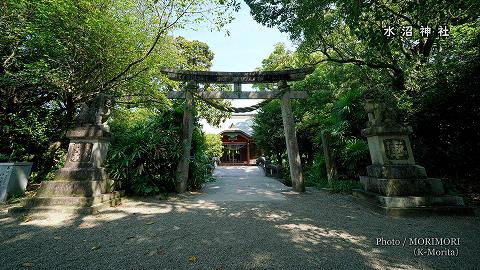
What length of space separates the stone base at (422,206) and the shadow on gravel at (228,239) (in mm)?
224

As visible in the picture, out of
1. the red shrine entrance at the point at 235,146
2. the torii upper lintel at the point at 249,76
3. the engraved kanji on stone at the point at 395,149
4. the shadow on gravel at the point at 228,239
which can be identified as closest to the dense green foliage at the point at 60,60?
the torii upper lintel at the point at 249,76

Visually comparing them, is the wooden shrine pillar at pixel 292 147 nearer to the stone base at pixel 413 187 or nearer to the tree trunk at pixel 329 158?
the tree trunk at pixel 329 158

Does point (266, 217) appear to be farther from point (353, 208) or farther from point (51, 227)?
point (51, 227)

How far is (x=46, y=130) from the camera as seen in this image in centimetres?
791

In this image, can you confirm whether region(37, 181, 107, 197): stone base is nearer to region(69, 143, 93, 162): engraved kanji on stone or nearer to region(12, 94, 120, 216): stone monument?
region(12, 94, 120, 216): stone monument

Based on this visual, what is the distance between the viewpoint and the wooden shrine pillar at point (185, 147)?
658 centimetres

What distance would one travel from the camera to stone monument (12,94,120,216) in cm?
433

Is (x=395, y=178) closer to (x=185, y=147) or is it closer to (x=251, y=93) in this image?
(x=251, y=93)

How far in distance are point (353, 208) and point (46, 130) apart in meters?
10.4

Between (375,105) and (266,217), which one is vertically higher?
(375,105)

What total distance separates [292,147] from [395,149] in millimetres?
2933

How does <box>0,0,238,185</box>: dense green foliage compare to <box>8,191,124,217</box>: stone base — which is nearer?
<box>8,191,124,217</box>: stone base

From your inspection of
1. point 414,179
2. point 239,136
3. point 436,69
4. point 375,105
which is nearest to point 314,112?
point 436,69

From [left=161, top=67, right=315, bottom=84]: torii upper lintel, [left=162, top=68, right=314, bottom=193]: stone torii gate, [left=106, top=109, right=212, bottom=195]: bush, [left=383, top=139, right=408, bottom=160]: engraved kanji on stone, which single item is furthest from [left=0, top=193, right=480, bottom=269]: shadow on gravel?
[left=161, top=67, right=315, bottom=84]: torii upper lintel
